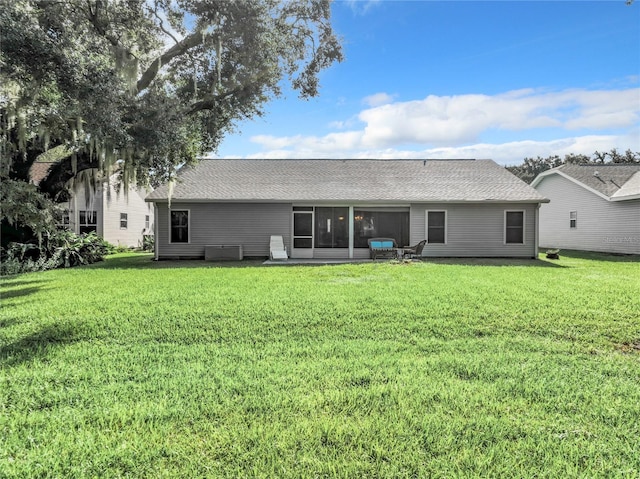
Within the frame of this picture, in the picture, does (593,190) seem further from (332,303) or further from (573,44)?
(332,303)

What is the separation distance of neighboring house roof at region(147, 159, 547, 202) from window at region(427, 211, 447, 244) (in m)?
0.78

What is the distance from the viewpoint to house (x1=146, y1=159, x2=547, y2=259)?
14398mm

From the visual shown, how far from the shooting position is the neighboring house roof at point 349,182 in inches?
566

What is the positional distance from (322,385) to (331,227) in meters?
12.0

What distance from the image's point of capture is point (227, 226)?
1469 cm

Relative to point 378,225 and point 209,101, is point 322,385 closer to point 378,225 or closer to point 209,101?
point 209,101

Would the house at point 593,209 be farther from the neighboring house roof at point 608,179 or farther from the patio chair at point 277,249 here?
the patio chair at point 277,249

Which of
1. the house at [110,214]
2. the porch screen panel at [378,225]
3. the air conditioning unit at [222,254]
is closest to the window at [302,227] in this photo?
the porch screen panel at [378,225]

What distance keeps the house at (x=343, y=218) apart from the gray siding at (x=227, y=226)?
4 centimetres

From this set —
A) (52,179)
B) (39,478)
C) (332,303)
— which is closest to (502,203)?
(332,303)

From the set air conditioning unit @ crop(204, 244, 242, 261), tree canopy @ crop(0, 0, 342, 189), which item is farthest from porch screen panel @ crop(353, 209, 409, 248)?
tree canopy @ crop(0, 0, 342, 189)

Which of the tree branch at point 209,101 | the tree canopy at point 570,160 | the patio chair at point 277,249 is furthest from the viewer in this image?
the tree canopy at point 570,160

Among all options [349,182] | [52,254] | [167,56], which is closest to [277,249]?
[349,182]

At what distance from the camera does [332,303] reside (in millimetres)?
6195
